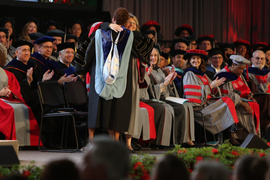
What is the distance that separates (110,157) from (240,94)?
7.24m

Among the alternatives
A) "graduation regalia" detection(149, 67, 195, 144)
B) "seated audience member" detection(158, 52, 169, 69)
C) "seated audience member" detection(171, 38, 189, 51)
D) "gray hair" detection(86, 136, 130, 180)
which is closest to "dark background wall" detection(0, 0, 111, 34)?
"seated audience member" detection(171, 38, 189, 51)

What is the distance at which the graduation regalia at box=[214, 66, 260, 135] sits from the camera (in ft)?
26.7

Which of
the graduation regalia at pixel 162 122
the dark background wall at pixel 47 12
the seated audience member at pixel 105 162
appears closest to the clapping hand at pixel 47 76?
the graduation regalia at pixel 162 122

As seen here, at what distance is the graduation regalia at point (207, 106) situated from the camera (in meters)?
7.71

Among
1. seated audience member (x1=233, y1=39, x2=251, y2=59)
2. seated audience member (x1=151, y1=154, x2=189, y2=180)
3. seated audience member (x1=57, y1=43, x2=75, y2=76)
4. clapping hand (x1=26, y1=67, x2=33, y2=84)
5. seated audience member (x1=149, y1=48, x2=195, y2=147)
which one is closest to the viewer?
seated audience member (x1=151, y1=154, x2=189, y2=180)

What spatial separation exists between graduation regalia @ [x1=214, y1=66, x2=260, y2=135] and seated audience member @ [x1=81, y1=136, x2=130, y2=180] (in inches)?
264

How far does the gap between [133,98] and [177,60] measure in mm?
3521

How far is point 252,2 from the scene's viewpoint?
15.0 metres

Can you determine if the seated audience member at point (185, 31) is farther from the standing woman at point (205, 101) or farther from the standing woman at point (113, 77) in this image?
the standing woman at point (113, 77)

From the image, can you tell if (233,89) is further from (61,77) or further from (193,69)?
(61,77)

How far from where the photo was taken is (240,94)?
8.56 metres

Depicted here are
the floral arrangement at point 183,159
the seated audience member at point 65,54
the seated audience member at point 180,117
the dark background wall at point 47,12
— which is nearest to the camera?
the floral arrangement at point 183,159

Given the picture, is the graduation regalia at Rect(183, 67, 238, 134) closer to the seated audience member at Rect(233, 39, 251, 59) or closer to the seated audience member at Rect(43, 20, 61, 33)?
the seated audience member at Rect(43, 20, 61, 33)

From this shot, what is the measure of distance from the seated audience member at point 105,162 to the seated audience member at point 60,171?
5 centimetres
